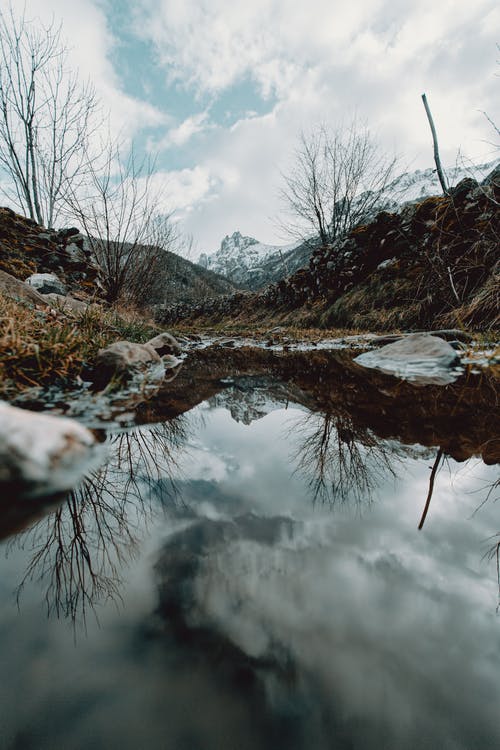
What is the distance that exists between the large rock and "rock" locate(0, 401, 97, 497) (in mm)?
2122

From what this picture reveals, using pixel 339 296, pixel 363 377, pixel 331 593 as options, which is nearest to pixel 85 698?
pixel 331 593

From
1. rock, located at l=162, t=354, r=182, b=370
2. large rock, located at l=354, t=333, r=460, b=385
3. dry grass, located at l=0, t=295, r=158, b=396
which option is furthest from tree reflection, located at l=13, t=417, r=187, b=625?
rock, located at l=162, t=354, r=182, b=370

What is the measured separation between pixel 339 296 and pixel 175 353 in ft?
17.5

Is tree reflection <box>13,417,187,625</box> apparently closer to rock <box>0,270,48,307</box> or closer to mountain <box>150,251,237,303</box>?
rock <box>0,270,48,307</box>

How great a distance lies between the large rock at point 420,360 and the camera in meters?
2.35

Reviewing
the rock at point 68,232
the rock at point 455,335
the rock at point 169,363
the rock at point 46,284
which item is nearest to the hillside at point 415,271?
the rock at point 455,335

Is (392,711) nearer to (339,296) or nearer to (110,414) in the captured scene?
(110,414)

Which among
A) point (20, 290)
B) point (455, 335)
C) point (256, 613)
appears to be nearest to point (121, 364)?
point (256, 613)

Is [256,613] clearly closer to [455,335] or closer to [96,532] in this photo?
[96,532]

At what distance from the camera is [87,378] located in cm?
215

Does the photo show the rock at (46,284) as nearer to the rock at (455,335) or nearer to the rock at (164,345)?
the rock at (164,345)

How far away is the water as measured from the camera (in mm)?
378

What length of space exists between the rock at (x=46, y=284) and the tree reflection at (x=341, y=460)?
17.7ft

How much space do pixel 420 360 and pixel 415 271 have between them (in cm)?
412
